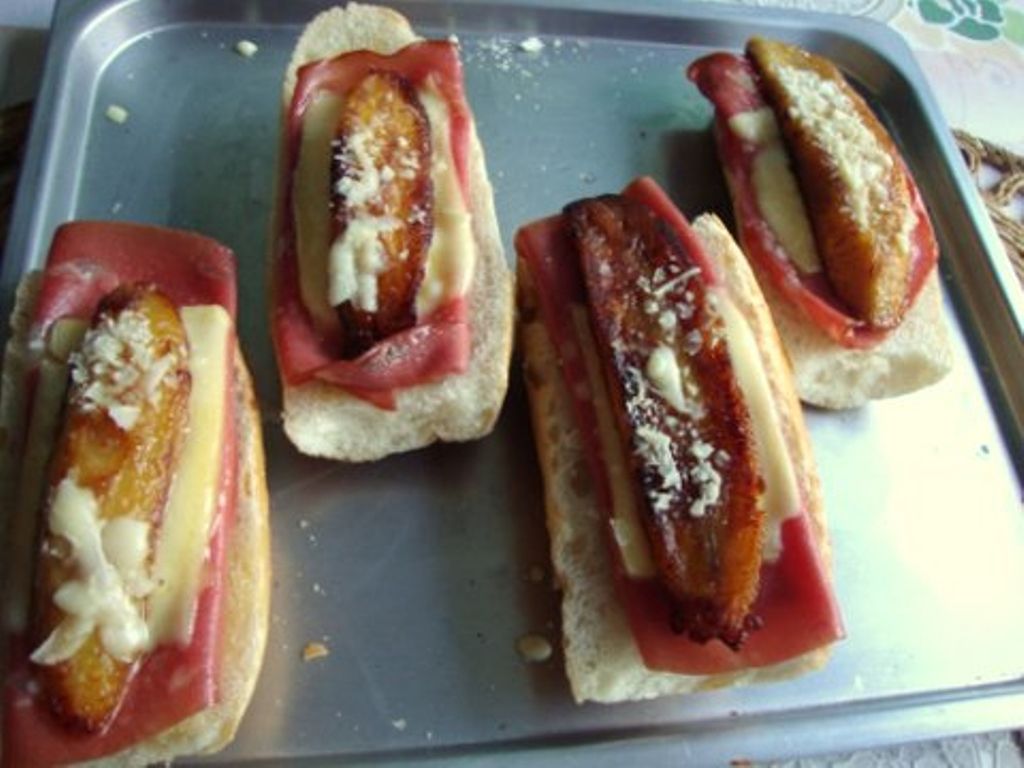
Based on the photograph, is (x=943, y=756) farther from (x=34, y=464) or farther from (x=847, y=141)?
(x=34, y=464)

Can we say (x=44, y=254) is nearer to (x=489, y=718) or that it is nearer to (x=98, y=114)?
(x=98, y=114)

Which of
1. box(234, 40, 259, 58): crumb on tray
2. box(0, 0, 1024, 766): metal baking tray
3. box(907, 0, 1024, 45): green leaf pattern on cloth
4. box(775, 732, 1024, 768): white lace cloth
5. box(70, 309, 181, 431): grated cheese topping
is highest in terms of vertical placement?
box(907, 0, 1024, 45): green leaf pattern on cloth

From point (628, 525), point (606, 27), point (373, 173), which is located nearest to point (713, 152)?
point (606, 27)

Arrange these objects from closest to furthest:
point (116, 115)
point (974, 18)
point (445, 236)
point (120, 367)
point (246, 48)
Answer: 1. point (120, 367)
2. point (445, 236)
3. point (116, 115)
4. point (246, 48)
5. point (974, 18)

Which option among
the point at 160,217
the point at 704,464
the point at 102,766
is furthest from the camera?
the point at 160,217

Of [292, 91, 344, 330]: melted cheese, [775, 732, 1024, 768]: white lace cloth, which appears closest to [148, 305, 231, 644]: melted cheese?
[292, 91, 344, 330]: melted cheese

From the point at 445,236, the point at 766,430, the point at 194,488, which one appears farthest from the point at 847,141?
the point at 194,488

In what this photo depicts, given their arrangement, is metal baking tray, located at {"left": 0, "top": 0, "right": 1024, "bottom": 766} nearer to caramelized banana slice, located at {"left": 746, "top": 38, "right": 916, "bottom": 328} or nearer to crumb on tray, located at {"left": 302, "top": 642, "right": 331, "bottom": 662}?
crumb on tray, located at {"left": 302, "top": 642, "right": 331, "bottom": 662}
